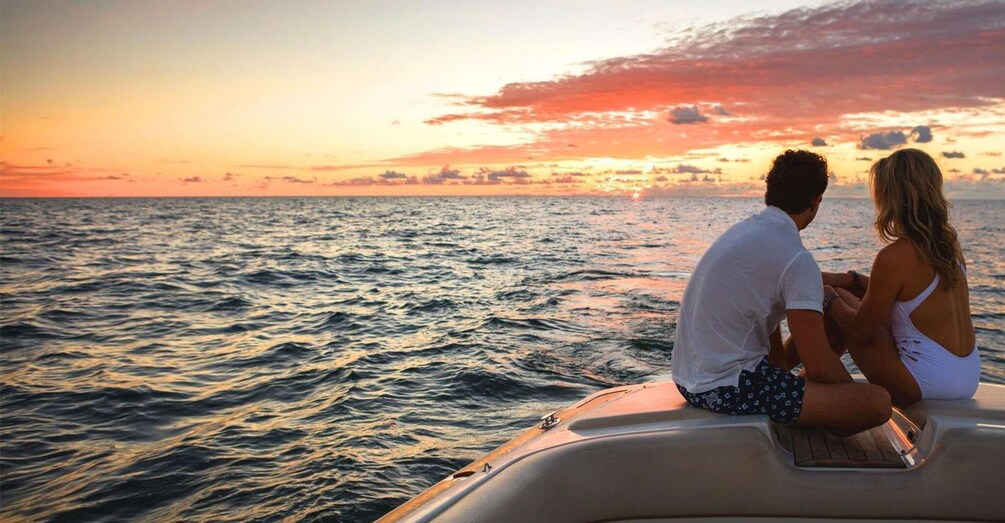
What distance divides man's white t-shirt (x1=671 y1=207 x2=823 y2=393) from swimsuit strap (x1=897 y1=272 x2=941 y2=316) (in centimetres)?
74

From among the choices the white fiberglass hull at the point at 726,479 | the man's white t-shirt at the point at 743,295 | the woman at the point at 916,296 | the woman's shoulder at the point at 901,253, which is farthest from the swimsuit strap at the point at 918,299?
the man's white t-shirt at the point at 743,295

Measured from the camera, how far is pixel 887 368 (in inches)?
136

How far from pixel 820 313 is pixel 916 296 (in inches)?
29.8

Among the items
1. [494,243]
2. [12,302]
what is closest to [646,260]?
[494,243]

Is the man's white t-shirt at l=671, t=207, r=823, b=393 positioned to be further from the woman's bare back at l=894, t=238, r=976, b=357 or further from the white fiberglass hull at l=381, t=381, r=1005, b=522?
the woman's bare back at l=894, t=238, r=976, b=357

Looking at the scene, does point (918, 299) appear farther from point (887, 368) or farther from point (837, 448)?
point (837, 448)

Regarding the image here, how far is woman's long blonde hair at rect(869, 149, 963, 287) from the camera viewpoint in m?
3.31

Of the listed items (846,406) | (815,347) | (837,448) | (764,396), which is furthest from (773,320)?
(837,448)

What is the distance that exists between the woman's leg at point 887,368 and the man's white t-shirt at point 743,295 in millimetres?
672

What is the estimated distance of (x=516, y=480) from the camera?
287cm

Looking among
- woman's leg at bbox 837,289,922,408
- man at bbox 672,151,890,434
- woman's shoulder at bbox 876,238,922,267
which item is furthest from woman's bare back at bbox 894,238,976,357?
man at bbox 672,151,890,434

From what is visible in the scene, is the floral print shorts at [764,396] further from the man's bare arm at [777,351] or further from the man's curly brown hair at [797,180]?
the man's curly brown hair at [797,180]

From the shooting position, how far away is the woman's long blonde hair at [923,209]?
10.9 feet

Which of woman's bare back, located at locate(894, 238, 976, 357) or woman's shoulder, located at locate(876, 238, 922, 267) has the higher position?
woman's shoulder, located at locate(876, 238, 922, 267)
